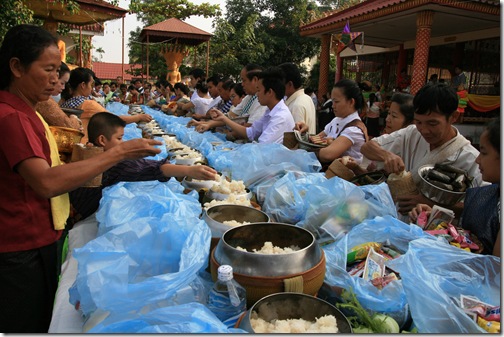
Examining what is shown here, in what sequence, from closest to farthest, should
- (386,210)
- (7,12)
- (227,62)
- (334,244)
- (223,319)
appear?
(223,319), (334,244), (386,210), (7,12), (227,62)

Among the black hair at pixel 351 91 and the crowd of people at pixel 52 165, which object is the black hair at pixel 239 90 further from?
the crowd of people at pixel 52 165

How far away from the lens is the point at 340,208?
6.00 ft

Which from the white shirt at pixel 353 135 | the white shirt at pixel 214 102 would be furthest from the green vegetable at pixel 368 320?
the white shirt at pixel 214 102

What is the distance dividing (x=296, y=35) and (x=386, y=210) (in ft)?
72.0

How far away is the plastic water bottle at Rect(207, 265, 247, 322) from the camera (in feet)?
3.92

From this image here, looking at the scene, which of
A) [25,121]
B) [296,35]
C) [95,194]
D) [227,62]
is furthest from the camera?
[296,35]

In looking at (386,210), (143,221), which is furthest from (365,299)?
(143,221)

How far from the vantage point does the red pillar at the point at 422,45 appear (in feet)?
27.7

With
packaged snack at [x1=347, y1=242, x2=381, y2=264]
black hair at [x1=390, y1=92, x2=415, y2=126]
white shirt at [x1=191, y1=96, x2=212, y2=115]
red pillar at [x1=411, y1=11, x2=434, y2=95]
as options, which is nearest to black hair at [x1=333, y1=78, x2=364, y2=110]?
black hair at [x1=390, y1=92, x2=415, y2=126]

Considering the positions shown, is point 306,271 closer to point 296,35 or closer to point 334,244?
point 334,244

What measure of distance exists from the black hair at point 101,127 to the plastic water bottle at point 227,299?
1.49 meters

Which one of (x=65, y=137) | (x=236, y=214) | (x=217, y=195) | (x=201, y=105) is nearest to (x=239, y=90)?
(x=201, y=105)

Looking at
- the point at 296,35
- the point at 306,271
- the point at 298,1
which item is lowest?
the point at 306,271

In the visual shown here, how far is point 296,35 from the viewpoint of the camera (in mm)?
22234
